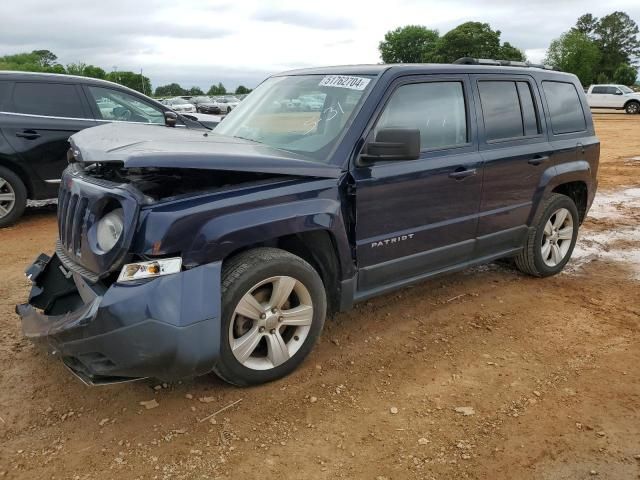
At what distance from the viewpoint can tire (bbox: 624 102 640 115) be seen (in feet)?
100

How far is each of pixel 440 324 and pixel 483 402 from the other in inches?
41.0

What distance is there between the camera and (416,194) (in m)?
3.71

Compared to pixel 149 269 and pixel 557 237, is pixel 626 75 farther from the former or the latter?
pixel 149 269

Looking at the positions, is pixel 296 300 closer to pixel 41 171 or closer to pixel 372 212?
pixel 372 212

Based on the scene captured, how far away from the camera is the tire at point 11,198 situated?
6485 mm

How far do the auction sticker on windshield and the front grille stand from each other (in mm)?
1802

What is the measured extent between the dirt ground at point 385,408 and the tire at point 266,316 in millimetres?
154

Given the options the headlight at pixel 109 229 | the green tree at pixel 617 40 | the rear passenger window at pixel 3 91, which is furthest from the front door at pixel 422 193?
the green tree at pixel 617 40

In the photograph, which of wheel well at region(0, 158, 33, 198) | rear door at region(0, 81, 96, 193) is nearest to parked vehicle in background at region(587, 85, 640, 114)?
rear door at region(0, 81, 96, 193)

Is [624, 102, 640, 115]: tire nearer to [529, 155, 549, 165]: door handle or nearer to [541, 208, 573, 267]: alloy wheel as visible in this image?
[541, 208, 573, 267]: alloy wheel

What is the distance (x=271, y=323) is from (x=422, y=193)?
140cm

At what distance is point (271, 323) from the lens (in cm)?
312

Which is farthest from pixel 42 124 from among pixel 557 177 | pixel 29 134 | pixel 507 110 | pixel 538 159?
pixel 557 177

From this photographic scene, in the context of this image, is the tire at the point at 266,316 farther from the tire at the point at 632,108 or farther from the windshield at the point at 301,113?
the tire at the point at 632,108
